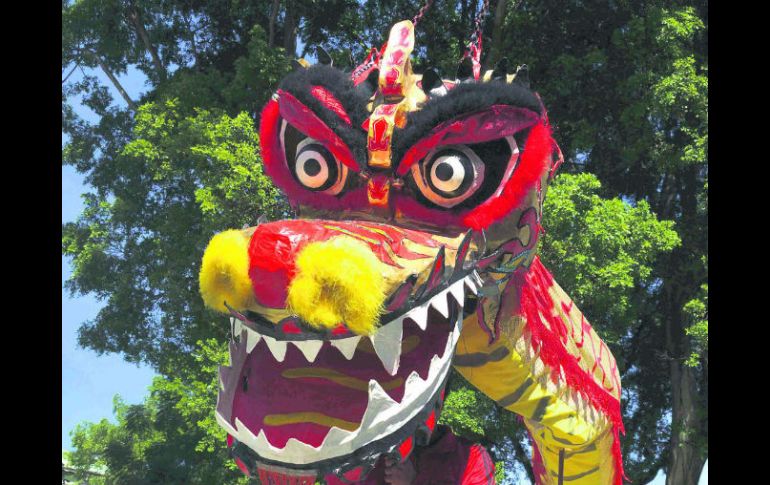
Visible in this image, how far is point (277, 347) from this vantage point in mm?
2391

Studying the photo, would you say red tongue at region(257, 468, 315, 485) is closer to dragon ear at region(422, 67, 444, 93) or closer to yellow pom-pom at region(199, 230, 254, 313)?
yellow pom-pom at region(199, 230, 254, 313)

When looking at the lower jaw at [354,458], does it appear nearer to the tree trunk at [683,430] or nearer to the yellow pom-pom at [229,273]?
the yellow pom-pom at [229,273]

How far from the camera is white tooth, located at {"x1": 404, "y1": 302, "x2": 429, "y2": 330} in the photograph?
2381mm

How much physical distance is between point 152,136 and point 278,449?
6218mm

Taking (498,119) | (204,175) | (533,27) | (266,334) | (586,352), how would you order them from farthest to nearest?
(533,27) → (204,175) → (586,352) → (498,119) → (266,334)

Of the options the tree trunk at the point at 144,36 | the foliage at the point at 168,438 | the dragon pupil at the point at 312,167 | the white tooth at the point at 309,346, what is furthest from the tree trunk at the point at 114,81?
the white tooth at the point at 309,346

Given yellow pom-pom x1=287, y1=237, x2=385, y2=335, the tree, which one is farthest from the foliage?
yellow pom-pom x1=287, y1=237, x2=385, y2=335

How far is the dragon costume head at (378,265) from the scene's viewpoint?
7.61 feet

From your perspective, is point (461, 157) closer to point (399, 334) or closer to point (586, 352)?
point (399, 334)

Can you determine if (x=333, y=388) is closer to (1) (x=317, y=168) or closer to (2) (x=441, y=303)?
(2) (x=441, y=303)

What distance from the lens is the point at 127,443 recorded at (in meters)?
9.25

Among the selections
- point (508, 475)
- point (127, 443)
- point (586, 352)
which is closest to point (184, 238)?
point (127, 443)

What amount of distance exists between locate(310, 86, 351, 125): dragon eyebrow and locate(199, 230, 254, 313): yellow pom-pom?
549 millimetres

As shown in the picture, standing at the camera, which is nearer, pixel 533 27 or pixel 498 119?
pixel 498 119
